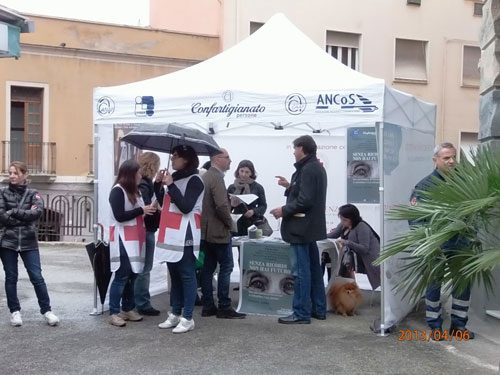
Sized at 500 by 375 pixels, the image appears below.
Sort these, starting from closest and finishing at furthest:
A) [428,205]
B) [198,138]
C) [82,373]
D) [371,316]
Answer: [428,205], [82,373], [198,138], [371,316]

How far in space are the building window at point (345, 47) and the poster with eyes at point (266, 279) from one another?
1579cm

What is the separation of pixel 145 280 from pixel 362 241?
98.8 inches

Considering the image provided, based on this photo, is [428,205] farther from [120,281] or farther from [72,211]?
[72,211]

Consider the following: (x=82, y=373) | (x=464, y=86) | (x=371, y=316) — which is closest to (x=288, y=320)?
(x=371, y=316)

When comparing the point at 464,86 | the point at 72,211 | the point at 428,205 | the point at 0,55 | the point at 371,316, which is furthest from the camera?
the point at 464,86

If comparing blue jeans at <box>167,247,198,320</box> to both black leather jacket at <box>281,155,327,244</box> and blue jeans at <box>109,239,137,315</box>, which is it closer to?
blue jeans at <box>109,239,137,315</box>

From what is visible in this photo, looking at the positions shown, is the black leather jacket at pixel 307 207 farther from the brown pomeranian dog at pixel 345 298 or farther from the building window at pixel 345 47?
the building window at pixel 345 47

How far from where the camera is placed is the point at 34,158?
71.4ft

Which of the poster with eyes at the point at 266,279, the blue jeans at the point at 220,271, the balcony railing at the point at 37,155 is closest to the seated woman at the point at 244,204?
the poster with eyes at the point at 266,279

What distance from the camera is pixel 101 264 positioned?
7312mm

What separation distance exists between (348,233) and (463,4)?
1797cm

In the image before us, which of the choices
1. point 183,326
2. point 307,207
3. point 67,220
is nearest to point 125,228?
point 183,326

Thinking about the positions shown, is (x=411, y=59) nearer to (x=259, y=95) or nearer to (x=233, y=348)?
(x=259, y=95)

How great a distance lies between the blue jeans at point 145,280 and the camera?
7309 millimetres
